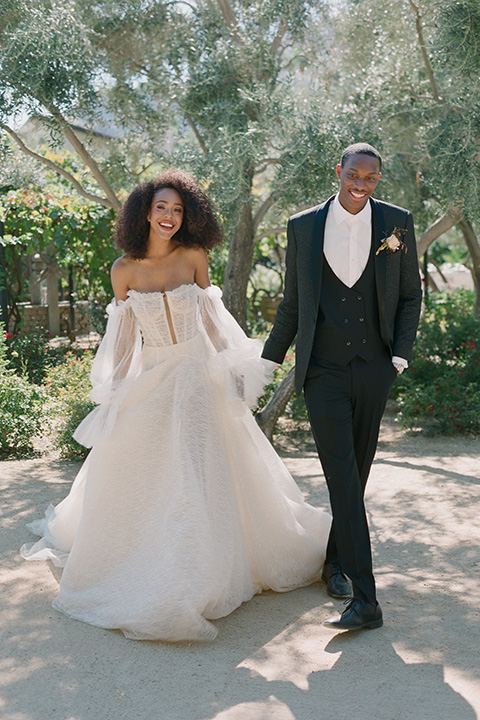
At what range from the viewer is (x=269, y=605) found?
3.61m

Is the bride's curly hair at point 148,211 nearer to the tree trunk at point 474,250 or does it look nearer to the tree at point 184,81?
the tree at point 184,81

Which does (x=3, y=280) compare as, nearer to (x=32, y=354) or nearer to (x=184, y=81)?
(x=32, y=354)

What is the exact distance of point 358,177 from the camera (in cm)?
327

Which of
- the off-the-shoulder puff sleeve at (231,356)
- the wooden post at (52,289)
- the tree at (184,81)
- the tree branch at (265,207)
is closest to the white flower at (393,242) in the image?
the off-the-shoulder puff sleeve at (231,356)

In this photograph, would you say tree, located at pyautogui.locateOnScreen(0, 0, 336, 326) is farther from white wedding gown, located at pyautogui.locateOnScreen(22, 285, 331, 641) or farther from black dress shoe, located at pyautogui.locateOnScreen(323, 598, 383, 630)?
black dress shoe, located at pyautogui.locateOnScreen(323, 598, 383, 630)

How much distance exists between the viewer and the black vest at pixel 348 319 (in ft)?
10.9

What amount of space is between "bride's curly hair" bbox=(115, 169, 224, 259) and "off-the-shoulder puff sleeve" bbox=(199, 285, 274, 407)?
31 cm

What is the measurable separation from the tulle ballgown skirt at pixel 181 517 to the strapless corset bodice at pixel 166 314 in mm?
59

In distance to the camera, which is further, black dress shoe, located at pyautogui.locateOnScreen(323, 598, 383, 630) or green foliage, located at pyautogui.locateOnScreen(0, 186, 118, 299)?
green foliage, located at pyautogui.locateOnScreen(0, 186, 118, 299)

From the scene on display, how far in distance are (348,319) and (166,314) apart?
96 cm

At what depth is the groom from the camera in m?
3.30

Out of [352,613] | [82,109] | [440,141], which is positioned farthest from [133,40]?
[352,613]

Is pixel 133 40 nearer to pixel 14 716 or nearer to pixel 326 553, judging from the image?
pixel 326 553

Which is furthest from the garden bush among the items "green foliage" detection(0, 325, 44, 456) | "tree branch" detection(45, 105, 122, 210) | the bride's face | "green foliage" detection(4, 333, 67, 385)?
the bride's face
